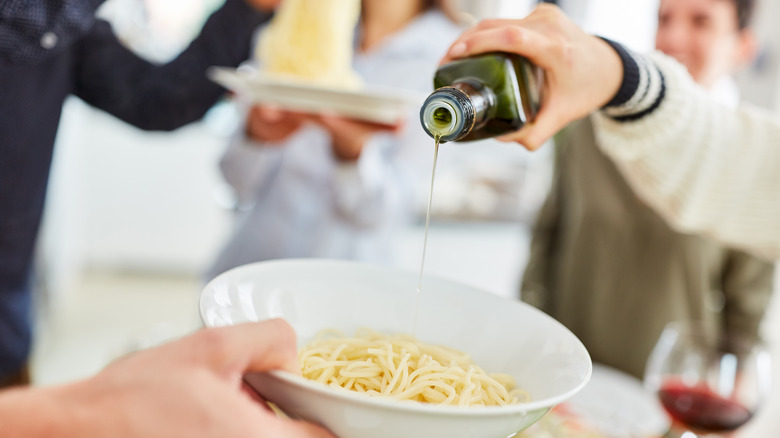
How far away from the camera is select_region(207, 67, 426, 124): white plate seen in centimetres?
114

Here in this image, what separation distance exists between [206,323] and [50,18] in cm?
68

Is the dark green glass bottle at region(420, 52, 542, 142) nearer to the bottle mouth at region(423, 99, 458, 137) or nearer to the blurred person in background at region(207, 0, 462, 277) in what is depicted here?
the bottle mouth at region(423, 99, 458, 137)

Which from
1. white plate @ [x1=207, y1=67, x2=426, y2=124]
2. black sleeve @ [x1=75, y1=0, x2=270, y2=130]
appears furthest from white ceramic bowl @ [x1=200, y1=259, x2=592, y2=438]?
black sleeve @ [x1=75, y1=0, x2=270, y2=130]

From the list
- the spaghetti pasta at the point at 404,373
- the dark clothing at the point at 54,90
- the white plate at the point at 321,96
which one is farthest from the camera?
the white plate at the point at 321,96

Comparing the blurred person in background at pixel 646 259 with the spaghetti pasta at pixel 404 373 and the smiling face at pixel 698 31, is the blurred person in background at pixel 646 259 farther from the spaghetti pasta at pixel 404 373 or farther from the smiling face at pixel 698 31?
the spaghetti pasta at pixel 404 373

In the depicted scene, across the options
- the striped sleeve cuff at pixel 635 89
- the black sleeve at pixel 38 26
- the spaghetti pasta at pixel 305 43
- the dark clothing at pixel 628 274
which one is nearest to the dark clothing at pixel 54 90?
the black sleeve at pixel 38 26

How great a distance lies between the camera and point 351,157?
159 centimetres

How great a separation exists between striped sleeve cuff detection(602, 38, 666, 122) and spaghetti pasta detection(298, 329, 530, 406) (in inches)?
15.7

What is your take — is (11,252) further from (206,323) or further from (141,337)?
(141,337)

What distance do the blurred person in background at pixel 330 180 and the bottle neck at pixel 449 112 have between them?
102cm

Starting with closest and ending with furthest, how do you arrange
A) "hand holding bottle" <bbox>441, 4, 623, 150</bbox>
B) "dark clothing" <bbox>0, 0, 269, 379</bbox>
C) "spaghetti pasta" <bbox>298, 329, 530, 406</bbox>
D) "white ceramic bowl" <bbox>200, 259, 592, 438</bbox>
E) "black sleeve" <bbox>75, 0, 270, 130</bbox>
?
"white ceramic bowl" <bbox>200, 259, 592, 438</bbox> < "spaghetti pasta" <bbox>298, 329, 530, 406</bbox> < "hand holding bottle" <bbox>441, 4, 623, 150</bbox> < "dark clothing" <bbox>0, 0, 269, 379</bbox> < "black sleeve" <bbox>75, 0, 270, 130</bbox>

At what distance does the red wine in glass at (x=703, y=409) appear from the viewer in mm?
1020

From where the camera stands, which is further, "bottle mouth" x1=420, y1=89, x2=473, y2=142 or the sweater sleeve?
the sweater sleeve

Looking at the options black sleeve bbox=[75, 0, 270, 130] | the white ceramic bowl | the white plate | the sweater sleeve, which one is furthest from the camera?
black sleeve bbox=[75, 0, 270, 130]
